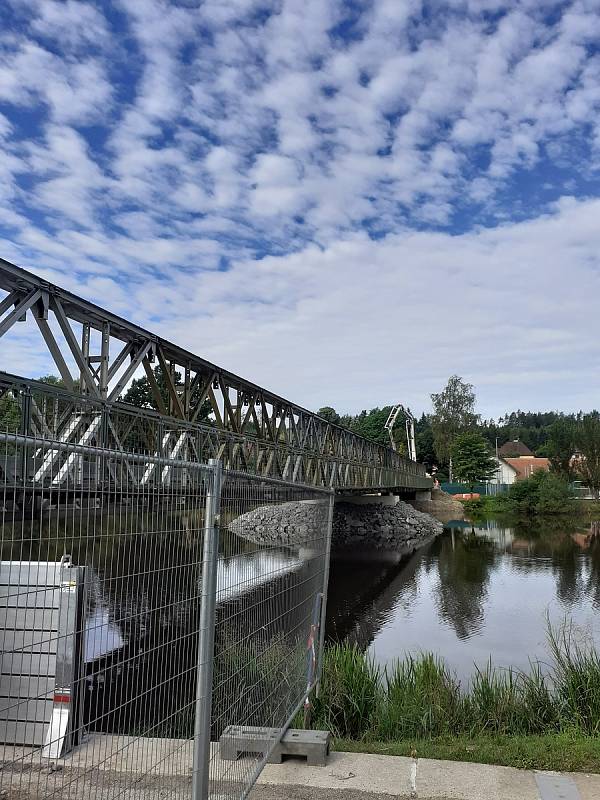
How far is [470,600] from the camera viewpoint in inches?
1011

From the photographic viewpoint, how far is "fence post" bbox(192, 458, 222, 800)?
13.3 feet

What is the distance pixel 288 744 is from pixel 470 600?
21059 mm

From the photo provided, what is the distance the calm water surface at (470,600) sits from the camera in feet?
59.9

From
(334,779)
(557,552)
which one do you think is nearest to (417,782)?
(334,779)

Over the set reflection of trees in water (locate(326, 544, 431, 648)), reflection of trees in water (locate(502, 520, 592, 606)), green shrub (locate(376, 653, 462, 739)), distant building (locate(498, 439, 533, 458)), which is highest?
distant building (locate(498, 439, 533, 458))

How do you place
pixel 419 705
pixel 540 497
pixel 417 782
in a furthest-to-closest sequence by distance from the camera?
pixel 540 497, pixel 419 705, pixel 417 782

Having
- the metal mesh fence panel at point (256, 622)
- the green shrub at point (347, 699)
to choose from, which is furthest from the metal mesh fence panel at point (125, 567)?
the green shrub at point (347, 699)

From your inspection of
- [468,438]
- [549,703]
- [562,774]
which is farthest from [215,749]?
[468,438]

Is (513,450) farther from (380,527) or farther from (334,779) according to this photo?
(334,779)

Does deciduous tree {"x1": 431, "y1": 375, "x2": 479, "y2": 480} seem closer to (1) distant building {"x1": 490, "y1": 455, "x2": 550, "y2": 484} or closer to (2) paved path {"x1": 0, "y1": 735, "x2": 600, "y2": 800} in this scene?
(1) distant building {"x1": 490, "y1": 455, "x2": 550, "y2": 484}

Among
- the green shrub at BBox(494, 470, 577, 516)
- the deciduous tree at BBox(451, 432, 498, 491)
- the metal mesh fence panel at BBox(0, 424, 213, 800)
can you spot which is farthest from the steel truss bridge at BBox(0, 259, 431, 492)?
the deciduous tree at BBox(451, 432, 498, 491)

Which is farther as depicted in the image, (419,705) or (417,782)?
(419,705)

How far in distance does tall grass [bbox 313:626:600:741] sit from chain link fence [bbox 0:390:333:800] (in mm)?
2722

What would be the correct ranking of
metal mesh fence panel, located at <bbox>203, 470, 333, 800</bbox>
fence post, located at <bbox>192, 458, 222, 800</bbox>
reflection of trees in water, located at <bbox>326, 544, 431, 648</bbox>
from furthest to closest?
reflection of trees in water, located at <bbox>326, 544, 431, 648</bbox>
metal mesh fence panel, located at <bbox>203, 470, 333, 800</bbox>
fence post, located at <bbox>192, 458, 222, 800</bbox>
